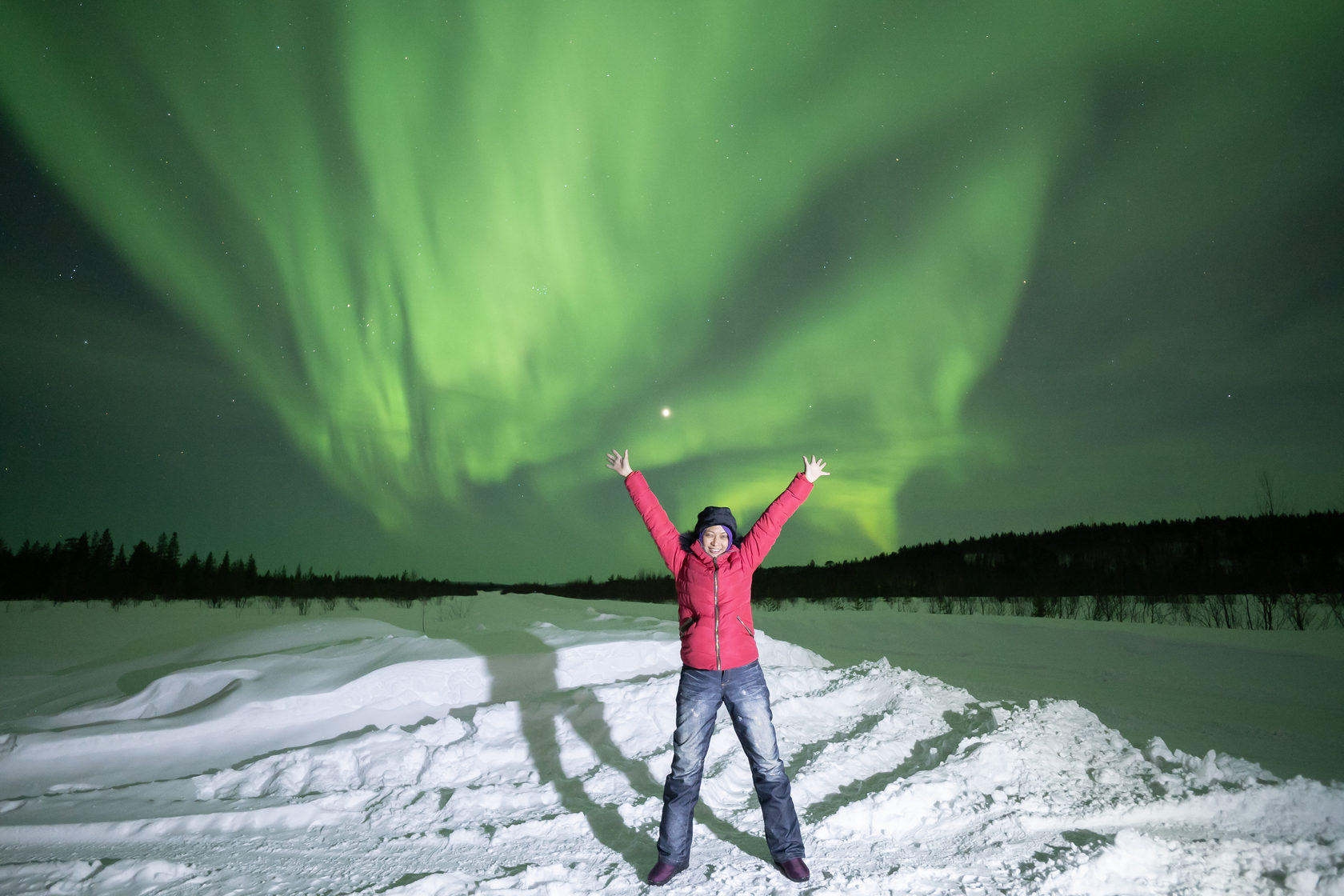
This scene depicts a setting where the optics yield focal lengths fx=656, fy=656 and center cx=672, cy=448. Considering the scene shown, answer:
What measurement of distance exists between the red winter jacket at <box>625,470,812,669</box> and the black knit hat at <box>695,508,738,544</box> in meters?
0.08

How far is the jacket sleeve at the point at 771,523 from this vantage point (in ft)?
13.8

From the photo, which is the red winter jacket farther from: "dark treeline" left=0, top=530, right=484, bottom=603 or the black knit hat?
"dark treeline" left=0, top=530, right=484, bottom=603

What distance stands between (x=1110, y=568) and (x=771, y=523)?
50046mm

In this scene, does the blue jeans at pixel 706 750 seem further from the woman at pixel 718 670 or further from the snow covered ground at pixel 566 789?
the snow covered ground at pixel 566 789

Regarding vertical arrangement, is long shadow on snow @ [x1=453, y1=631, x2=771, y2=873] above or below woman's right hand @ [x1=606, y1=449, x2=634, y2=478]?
below

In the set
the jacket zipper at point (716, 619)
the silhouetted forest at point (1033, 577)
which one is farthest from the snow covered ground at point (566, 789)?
the silhouetted forest at point (1033, 577)

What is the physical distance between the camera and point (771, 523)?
14.0 feet

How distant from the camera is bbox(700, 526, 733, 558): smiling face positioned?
163 inches

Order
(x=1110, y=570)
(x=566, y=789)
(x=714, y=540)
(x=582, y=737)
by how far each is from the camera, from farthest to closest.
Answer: (x=1110, y=570), (x=582, y=737), (x=566, y=789), (x=714, y=540)

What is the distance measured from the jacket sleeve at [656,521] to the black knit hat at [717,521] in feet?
0.55

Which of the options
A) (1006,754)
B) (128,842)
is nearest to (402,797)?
(128,842)

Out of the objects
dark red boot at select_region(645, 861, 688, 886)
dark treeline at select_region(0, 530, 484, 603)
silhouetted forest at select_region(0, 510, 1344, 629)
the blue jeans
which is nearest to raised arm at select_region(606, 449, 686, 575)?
the blue jeans

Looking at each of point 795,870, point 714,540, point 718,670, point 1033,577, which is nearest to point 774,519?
point 714,540

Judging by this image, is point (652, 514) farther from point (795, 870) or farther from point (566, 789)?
point (566, 789)
